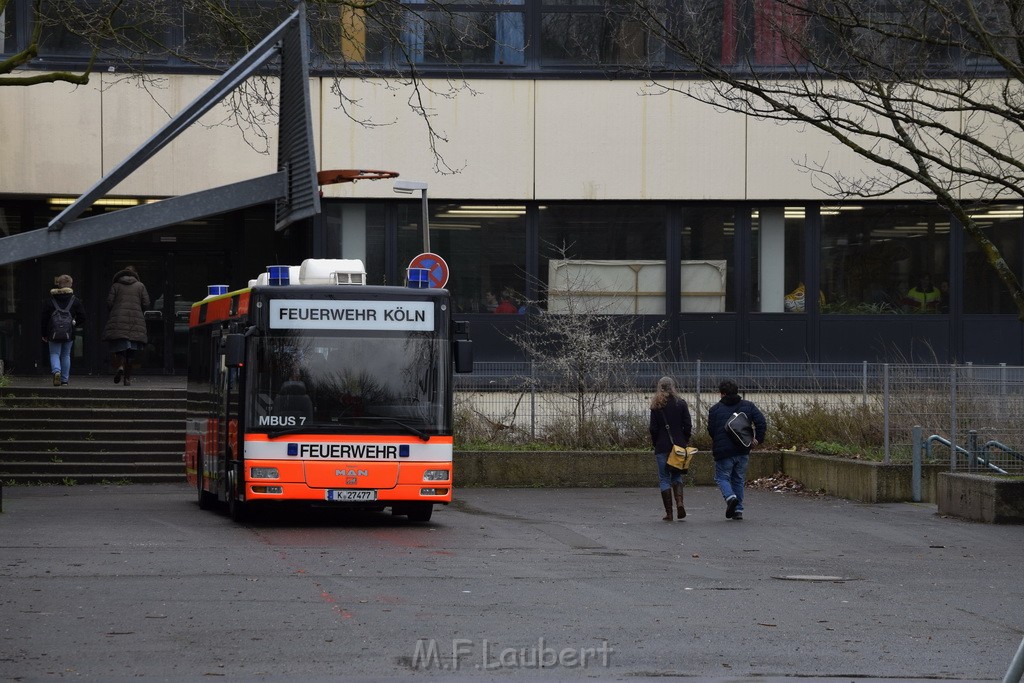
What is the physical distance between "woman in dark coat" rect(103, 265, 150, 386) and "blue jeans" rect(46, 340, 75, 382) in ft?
2.46

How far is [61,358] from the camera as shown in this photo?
26703 millimetres

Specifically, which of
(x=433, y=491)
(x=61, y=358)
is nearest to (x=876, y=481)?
(x=433, y=491)

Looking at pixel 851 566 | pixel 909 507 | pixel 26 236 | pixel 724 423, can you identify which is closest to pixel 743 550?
pixel 851 566

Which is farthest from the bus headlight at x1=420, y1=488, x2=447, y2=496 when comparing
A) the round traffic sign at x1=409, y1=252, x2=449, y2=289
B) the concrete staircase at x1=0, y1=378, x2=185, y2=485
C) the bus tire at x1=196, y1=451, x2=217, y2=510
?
the concrete staircase at x1=0, y1=378, x2=185, y2=485

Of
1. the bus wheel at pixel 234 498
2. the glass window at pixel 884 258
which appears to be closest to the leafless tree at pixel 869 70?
the glass window at pixel 884 258

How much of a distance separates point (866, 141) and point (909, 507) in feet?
40.6

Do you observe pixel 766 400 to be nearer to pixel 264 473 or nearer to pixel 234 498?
pixel 234 498

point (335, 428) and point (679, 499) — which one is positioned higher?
point (335, 428)

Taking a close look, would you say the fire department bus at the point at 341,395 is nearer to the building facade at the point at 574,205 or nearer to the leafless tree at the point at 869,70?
the leafless tree at the point at 869,70

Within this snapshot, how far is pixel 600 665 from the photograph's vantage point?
8211mm

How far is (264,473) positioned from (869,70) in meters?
7.93

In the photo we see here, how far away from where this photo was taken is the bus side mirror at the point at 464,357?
53.8 ft

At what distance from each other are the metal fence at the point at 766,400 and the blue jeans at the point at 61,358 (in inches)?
276

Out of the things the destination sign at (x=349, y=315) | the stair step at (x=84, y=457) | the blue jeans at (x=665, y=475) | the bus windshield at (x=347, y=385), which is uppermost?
the destination sign at (x=349, y=315)
